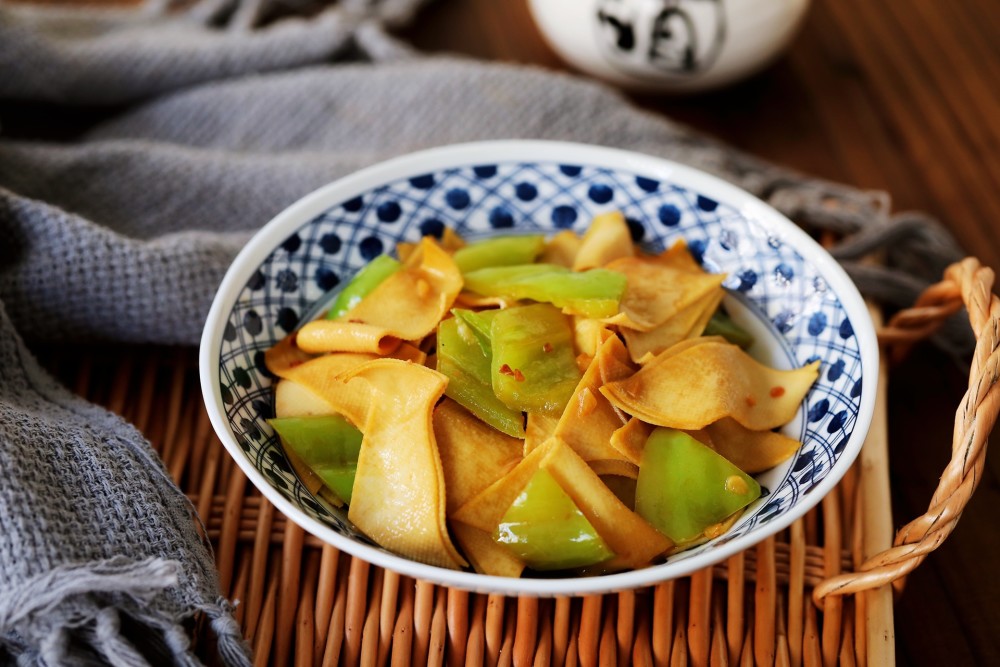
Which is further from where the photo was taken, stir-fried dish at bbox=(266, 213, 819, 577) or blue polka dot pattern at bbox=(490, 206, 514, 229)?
blue polka dot pattern at bbox=(490, 206, 514, 229)

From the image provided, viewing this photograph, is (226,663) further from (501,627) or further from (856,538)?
(856,538)

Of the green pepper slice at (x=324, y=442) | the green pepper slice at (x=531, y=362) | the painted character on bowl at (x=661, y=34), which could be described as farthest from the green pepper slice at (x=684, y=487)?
the painted character on bowl at (x=661, y=34)

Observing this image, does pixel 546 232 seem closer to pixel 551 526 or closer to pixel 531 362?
pixel 531 362

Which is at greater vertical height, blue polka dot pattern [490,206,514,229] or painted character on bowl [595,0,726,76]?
painted character on bowl [595,0,726,76]

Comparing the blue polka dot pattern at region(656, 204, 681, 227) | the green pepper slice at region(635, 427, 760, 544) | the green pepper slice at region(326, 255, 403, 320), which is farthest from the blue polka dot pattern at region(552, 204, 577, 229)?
the green pepper slice at region(635, 427, 760, 544)

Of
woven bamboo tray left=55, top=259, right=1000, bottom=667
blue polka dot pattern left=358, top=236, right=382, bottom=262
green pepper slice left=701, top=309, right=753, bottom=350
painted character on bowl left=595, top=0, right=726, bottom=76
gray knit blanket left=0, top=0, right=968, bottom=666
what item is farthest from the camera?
painted character on bowl left=595, top=0, right=726, bottom=76

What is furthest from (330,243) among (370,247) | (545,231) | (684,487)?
(684,487)

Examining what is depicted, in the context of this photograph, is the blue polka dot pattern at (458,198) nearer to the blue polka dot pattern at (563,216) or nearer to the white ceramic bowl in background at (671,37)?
the blue polka dot pattern at (563,216)

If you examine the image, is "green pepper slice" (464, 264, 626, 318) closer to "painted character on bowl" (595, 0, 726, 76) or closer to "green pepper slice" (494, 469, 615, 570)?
"green pepper slice" (494, 469, 615, 570)
